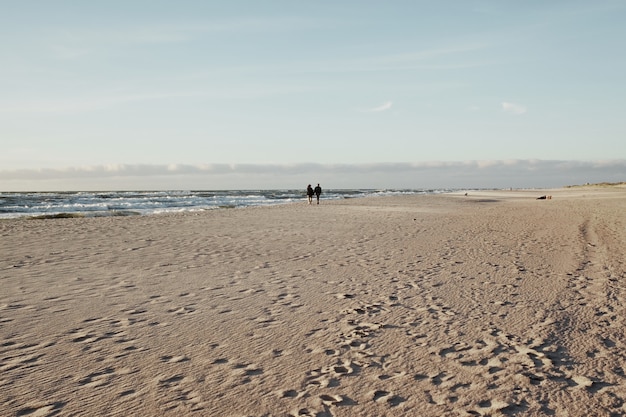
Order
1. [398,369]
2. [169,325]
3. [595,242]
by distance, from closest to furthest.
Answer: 1. [398,369]
2. [169,325]
3. [595,242]

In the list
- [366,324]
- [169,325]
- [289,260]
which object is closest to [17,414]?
[169,325]

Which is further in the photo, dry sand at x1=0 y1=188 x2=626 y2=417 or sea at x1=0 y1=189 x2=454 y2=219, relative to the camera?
sea at x1=0 y1=189 x2=454 y2=219

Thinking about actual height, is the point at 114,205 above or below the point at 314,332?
above

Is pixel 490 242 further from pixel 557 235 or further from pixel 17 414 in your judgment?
pixel 17 414

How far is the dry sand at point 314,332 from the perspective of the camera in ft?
14.9

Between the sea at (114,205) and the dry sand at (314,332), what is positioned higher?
the sea at (114,205)

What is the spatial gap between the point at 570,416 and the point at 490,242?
12142 mm

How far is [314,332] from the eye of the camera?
6520mm

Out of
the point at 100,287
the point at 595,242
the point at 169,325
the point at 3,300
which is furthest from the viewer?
the point at 595,242

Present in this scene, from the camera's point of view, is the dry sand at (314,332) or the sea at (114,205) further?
the sea at (114,205)

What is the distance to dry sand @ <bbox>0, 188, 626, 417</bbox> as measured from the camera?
4539 mm

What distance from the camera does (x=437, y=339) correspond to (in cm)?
618

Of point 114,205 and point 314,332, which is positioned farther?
point 114,205

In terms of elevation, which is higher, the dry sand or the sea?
the sea
